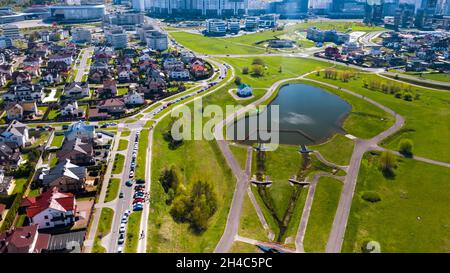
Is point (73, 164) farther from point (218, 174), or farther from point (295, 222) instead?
point (295, 222)

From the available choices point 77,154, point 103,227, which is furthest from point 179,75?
point 103,227

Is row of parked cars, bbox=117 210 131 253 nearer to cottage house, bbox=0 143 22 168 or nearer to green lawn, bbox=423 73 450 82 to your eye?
cottage house, bbox=0 143 22 168

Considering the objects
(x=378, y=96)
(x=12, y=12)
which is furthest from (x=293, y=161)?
(x=12, y=12)

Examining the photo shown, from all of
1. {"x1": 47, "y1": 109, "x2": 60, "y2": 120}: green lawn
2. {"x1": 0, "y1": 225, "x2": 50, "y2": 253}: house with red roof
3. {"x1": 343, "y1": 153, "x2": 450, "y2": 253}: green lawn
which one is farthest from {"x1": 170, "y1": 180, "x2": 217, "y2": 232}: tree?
{"x1": 47, "y1": 109, "x2": 60, "y2": 120}: green lawn

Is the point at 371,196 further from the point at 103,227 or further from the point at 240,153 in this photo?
the point at 103,227

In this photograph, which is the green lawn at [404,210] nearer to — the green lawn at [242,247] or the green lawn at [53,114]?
the green lawn at [242,247]
